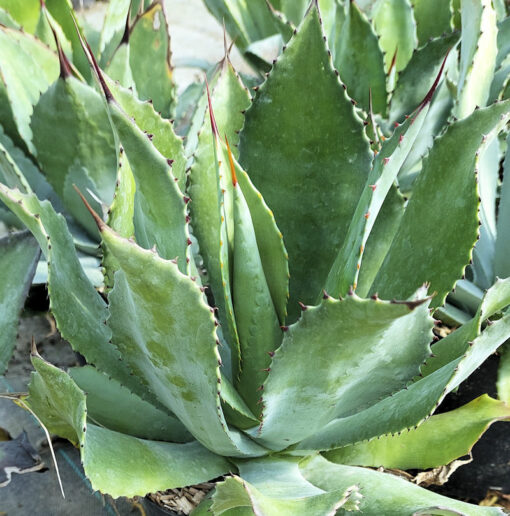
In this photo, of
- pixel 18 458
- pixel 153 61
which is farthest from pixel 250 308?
pixel 153 61

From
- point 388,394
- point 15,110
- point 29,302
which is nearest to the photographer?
point 388,394

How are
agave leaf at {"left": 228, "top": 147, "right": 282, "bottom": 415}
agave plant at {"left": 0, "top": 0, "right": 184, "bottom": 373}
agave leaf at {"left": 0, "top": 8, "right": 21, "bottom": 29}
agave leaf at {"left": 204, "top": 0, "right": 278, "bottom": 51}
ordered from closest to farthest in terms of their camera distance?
agave leaf at {"left": 228, "top": 147, "right": 282, "bottom": 415}, agave plant at {"left": 0, "top": 0, "right": 184, "bottom": 373}, agave leaf at {"left": 0, "top": 8, "right": 21, "bottom": 29}, agave leaf at {"left": 204, "top": 0, "right": 278, "bottom": 51}

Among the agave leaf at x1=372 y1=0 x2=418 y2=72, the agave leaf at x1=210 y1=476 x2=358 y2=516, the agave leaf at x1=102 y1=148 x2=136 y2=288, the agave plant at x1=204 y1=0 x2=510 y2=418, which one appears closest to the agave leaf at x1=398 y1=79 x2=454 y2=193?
the agave plant at x1=204 y1=0 x2=510 y2=418

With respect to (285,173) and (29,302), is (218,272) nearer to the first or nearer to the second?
(285,173)

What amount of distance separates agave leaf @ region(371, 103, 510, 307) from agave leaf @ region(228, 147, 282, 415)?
17 centimetres

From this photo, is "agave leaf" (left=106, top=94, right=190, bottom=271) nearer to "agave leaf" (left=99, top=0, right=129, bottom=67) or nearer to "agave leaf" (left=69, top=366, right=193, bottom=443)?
"agave leaf" (left=69, top=366, right=193, bottom=443)

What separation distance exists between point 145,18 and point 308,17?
551 mm

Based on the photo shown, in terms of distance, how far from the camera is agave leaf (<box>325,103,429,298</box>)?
2.29 ft

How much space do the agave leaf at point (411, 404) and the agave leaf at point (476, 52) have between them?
0.45m

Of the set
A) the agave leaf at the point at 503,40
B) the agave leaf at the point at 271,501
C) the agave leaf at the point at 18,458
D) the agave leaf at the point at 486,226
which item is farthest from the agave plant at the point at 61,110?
the agave leaf at the point at 503,40

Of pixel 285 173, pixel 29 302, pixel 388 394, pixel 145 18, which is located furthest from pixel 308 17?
pixel 29 302

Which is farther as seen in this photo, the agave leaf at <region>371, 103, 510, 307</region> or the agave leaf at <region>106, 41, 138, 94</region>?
the agave leaf at <region>106, 41, 138, 94</region>

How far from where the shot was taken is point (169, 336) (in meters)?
0.70

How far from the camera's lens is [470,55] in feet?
3.53
